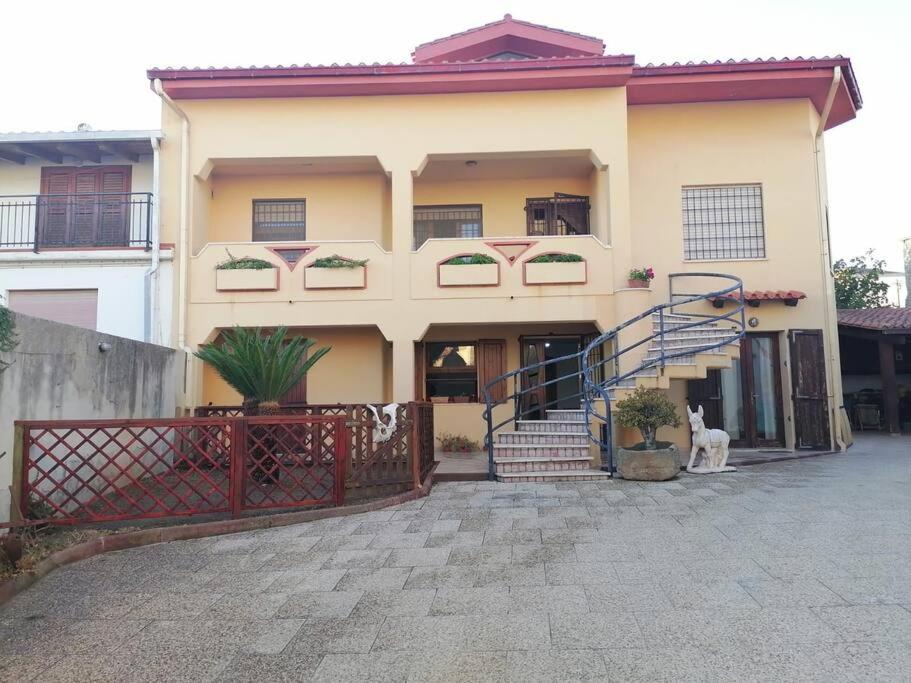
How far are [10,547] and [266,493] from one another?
2.72 meters

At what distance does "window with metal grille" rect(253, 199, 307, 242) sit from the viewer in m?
12.6

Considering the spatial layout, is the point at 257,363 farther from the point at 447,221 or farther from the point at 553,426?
the point at 447,221

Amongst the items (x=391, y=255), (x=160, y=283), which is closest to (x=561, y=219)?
(x=391, y=255)

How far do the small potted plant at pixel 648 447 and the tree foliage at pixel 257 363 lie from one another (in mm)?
4596

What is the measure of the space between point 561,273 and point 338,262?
400 cm

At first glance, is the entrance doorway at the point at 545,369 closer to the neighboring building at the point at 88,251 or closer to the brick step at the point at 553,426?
the brick step at the point at 553,426

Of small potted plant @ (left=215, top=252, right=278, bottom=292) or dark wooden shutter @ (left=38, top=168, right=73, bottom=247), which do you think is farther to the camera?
dark wooden shutter @ (left=38, top=168, right=73, bottom=247)

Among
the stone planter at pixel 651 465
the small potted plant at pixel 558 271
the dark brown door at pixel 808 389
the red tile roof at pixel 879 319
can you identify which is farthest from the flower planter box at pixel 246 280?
the red tile roof at pixel 879 319

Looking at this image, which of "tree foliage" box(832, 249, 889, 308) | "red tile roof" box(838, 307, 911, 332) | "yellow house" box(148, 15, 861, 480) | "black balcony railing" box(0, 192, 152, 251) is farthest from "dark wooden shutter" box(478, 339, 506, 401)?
"tree foliage" box(832, 249, 889, 308)

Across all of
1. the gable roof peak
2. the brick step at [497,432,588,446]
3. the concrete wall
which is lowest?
the brick step at [497,432,588,446]

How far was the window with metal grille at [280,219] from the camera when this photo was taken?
1264cm

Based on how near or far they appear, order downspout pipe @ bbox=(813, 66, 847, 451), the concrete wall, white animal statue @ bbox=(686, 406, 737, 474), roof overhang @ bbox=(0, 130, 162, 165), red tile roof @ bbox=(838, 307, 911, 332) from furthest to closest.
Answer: red tile roof @ bbox=(838, 307, 911, 332)
downspout pipe @ bbox=(813, 66, 847, 451)
roof overhang @ bbox=(0, 130, 162, 165)
white animal statue @ bbox=(686, 406, 737, 474)
the concrete wall

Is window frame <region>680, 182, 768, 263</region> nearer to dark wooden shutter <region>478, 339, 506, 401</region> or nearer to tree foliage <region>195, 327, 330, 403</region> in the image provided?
dark wooden shutter <region>478, 339, 506, 401</region>

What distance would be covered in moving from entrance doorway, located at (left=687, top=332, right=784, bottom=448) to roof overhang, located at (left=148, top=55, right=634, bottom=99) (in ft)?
18.3
